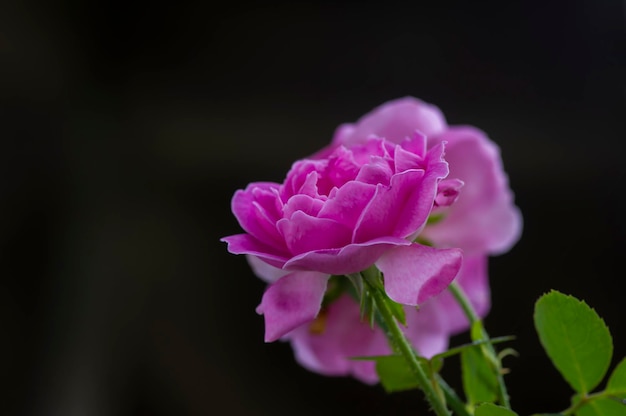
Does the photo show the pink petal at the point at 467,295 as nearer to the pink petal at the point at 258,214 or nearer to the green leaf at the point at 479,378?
the green leaf at the point at 479,378

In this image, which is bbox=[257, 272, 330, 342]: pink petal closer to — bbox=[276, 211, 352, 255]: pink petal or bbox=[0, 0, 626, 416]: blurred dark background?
bbox=[276, 211, 352, 255]: pink petal

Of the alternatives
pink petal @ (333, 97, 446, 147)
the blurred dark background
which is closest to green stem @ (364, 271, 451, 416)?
pink petal @ (333, 97, 446, 147)

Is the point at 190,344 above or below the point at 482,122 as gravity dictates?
below

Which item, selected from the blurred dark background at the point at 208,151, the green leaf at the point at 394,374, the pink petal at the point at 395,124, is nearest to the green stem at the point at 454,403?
the green leaf at the point at 394,374

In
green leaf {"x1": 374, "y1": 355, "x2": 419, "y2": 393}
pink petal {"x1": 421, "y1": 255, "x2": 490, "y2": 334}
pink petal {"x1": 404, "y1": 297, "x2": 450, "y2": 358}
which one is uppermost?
pink petal {"x1": 421, "y1": 255, "x2": 490, "y2": 334}

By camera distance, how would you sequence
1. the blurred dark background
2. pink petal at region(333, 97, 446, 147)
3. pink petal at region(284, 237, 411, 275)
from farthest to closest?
1. the blurred dark background
2. pink petal at region(333, 97, 446, 147)
3. pink petal at region(284, 237, 411, 275)

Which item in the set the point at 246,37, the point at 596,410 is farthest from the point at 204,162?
the point at 596,410

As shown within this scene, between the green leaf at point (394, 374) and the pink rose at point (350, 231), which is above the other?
the pink rose at point (350, 231)

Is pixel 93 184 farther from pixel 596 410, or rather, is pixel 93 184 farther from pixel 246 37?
pixel 596 410
